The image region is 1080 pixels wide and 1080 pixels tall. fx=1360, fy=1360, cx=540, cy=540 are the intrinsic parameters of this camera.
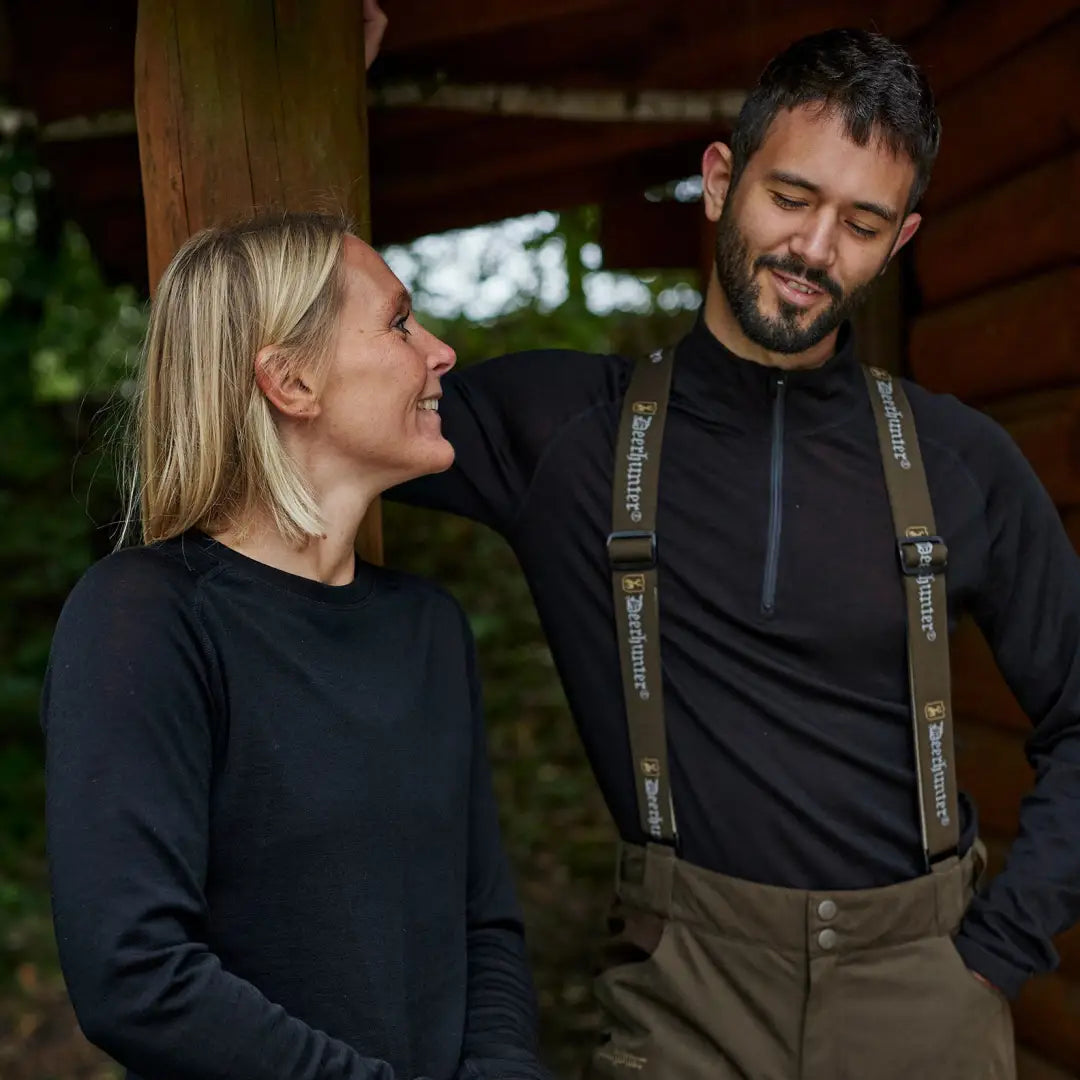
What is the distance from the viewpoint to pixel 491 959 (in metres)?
2.06

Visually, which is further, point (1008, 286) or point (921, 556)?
point (1008, 286)

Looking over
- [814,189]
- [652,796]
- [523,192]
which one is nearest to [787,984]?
[652,796]

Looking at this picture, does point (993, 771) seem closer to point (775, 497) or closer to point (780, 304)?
point (775, 497)

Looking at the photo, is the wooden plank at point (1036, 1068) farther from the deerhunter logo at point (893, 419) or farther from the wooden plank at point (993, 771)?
the deerhunter logo at point (893, 419)

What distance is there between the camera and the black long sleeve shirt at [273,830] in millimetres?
1528

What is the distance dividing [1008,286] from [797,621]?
1585mm

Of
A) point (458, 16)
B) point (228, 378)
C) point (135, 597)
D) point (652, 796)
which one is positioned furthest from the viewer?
point (458, 16)

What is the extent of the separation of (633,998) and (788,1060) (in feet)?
0.89

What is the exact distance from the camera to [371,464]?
1998mm

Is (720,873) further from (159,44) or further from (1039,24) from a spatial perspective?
(1039,24)

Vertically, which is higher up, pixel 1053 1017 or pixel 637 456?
pixel 637 456

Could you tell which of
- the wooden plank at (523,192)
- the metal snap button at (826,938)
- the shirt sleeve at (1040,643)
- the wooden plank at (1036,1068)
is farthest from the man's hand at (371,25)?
the wooden plank at (1036,1068)

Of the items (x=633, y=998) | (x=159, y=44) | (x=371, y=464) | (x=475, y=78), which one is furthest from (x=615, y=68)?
(x=633, y=998)

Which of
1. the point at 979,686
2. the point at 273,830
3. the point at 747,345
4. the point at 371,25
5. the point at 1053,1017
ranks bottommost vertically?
the point at 1053,1017
